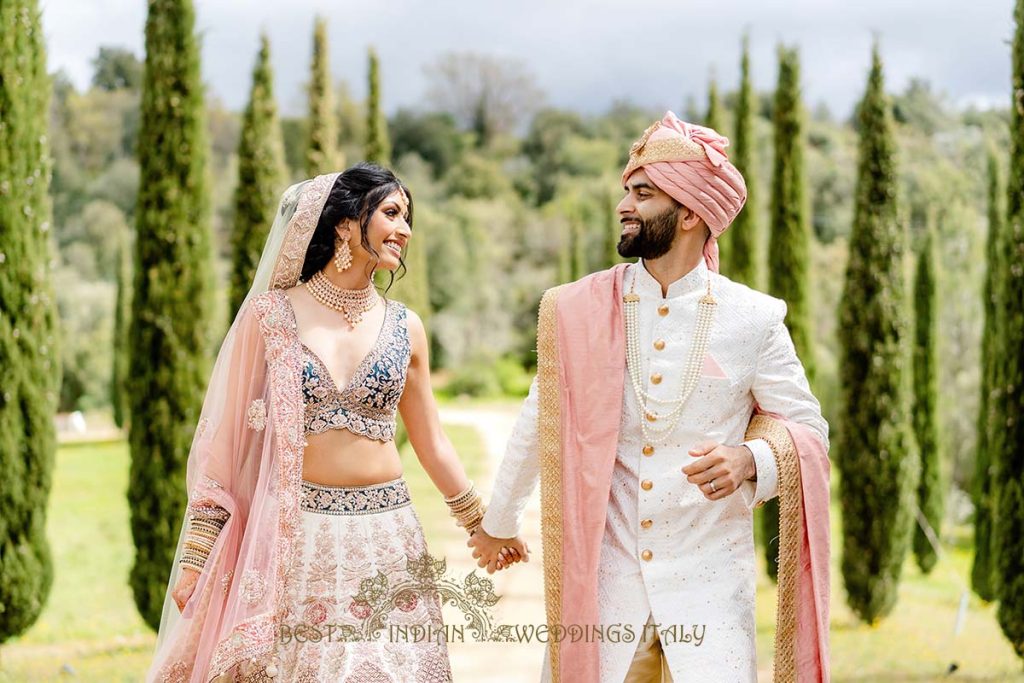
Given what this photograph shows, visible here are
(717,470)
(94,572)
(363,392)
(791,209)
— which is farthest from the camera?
(94,572)

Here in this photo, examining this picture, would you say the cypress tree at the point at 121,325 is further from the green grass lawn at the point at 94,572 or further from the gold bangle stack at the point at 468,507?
the gold bangle stack at the point at 468,507

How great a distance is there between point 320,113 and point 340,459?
29.9ft

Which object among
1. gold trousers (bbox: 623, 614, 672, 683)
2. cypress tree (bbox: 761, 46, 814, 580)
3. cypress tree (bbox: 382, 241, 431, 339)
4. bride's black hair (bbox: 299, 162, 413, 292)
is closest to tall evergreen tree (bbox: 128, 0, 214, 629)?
bride's black hair (bbox: 299, 162, 413, 292)

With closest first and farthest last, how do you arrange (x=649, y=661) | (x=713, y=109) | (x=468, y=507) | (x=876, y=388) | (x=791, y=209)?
(x=649, y=661) < (x=468, y=507) < (x=876, y=388) < (x=791, y=209) < (x=713, y=109)

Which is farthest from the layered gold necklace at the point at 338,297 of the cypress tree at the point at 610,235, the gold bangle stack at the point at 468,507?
the cypress tree at the point at 610,235

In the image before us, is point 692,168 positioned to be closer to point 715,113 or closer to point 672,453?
point 672,453

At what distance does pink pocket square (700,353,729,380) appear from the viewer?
3.12 meters

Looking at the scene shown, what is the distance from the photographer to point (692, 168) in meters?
3.17

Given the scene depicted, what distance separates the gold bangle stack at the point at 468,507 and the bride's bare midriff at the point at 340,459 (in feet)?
1.34

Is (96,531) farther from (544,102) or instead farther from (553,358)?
(544,102)

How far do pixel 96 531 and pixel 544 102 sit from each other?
187ft

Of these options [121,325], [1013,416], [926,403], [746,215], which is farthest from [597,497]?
[121,325]

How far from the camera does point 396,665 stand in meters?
3.22

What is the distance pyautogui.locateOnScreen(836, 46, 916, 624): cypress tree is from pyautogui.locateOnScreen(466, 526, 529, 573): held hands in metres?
6.50
